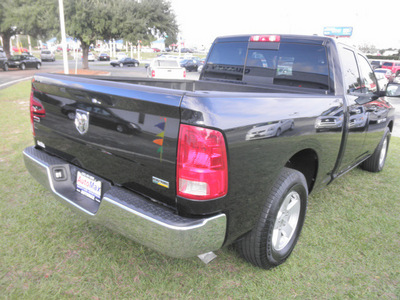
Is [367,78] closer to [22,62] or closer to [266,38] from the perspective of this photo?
[266,38]

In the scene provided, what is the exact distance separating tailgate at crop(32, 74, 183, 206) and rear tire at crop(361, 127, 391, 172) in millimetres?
4172

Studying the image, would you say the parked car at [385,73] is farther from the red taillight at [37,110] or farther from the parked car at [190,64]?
the red taillight at [37,110]

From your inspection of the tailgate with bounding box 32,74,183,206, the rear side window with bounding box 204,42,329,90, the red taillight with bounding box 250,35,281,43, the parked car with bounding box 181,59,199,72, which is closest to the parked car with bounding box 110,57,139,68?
the parked car with bounding box 181,59,199,72

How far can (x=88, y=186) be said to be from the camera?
7.79 feet

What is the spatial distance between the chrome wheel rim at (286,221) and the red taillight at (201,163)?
0.92 m

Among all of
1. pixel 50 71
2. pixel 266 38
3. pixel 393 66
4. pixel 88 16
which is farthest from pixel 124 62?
pixel 266 38

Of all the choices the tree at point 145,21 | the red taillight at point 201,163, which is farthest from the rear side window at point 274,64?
the tree at point 145,21

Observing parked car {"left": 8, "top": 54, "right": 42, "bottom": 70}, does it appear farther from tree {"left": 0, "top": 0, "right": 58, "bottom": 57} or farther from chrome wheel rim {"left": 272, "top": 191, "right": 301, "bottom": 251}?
chrome wheel rim {"left": 272, "top": 191, "right": 301, "bottom": 251}

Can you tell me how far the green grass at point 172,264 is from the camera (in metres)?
2.30

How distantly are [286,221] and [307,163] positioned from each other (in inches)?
25.9

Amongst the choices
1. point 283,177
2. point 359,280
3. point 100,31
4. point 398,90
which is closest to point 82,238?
point 283,177

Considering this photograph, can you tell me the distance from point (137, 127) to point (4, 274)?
169cm

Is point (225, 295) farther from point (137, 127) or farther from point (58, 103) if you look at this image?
point (58, 103)

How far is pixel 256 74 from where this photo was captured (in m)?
3.64
